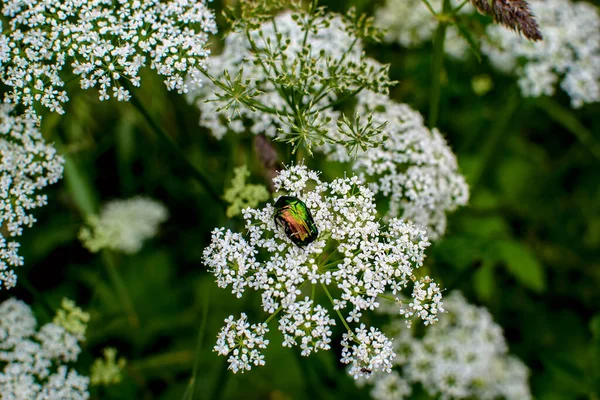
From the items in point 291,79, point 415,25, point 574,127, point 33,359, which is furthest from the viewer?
point 574,127

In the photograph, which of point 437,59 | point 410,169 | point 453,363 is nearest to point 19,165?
point 410,169

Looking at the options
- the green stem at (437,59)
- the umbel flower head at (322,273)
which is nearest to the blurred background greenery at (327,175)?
the green stem at (437,59)

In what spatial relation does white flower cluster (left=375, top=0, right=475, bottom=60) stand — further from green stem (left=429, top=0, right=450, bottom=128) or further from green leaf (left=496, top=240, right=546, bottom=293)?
green leaf (left=496, top=240, right=546, bottom=293)

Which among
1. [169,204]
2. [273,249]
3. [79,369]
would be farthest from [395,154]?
[169,204]

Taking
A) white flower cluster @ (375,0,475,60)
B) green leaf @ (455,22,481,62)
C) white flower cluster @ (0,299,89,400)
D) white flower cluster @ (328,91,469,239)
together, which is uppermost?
white flower cluster @ (375,0,475,60)

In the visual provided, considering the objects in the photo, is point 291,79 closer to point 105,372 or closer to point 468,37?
point 468,37

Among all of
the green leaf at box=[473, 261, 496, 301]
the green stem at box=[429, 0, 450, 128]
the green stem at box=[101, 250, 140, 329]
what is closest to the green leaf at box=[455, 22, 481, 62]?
the green stem at box=[429, 0, 450, 128]

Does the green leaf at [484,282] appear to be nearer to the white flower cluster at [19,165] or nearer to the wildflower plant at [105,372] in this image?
the wildflower plant at [105,372]
